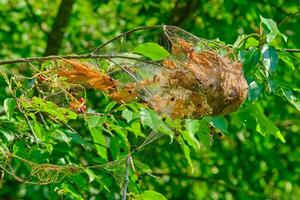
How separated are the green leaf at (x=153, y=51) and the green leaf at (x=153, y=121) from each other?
0.45 feet

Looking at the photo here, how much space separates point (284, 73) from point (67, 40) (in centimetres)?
142

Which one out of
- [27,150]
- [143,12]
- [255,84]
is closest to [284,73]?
[143,12]

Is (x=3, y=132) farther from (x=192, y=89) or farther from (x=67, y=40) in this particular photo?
(x=67, y=40)

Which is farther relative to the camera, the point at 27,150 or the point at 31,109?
the point at 27,150

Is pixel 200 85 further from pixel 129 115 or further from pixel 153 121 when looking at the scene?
pixel 129 115

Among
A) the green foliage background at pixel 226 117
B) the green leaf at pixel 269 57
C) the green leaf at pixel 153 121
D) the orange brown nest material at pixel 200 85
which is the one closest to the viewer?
the orange brown nest material at pixel 200 85

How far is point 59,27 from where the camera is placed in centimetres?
527

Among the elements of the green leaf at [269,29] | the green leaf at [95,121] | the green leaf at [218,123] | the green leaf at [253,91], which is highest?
the green leaf at [269,29]

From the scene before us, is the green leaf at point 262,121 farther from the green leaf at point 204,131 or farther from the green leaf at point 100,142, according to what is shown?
the green leaf at point 100,142

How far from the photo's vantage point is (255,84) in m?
2.33

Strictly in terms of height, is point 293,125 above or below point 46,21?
below

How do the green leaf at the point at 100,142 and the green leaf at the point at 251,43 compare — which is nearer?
the green leaf at the point at 251,43

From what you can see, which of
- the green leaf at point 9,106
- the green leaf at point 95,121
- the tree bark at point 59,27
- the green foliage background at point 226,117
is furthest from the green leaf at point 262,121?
the tree bark at point 59,27

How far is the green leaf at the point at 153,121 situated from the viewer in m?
2.20
